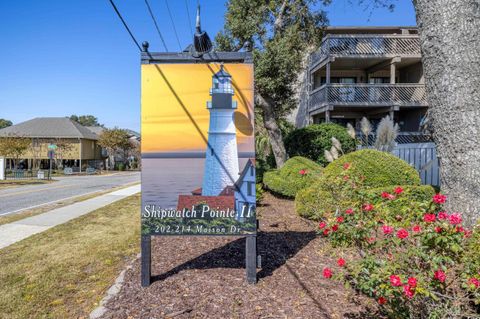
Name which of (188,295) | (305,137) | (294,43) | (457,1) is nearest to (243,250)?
(188,295)

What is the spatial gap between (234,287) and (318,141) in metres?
9.43

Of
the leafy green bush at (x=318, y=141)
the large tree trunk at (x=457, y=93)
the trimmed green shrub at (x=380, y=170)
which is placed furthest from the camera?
the leafy green bush at (x=318, y=141)

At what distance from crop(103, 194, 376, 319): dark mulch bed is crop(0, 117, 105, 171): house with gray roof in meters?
38.9

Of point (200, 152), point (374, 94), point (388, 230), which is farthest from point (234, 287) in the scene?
point (374, 94)

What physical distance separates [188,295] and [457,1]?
3679 mm

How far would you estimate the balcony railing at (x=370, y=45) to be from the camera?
17250mm

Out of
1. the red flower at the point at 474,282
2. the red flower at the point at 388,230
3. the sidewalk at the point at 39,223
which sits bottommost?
the sidewalk at the point at 39,223

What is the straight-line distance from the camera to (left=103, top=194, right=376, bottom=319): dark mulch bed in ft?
9.98

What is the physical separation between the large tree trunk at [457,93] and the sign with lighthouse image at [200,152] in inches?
70.6

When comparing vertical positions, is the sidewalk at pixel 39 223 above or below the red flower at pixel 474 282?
below

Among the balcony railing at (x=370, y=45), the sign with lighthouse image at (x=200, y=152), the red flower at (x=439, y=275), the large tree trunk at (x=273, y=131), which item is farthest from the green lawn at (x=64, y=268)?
the balcony railing at (x=370, y=45)

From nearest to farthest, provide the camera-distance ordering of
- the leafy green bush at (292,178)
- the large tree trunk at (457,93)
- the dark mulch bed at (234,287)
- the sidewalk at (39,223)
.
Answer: the large tree trunk at (457,93)
the dark mulch bed at (234,287)
the sidewalk at (39,223)
the leafy green bush at (292,178)

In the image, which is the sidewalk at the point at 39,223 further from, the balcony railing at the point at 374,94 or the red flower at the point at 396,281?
the balcony railing at the point at 374,94

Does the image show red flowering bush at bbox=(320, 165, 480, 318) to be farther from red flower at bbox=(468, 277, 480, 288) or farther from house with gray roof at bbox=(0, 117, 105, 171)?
house with gray roof at bbox=(0, 117, 105, 171)
